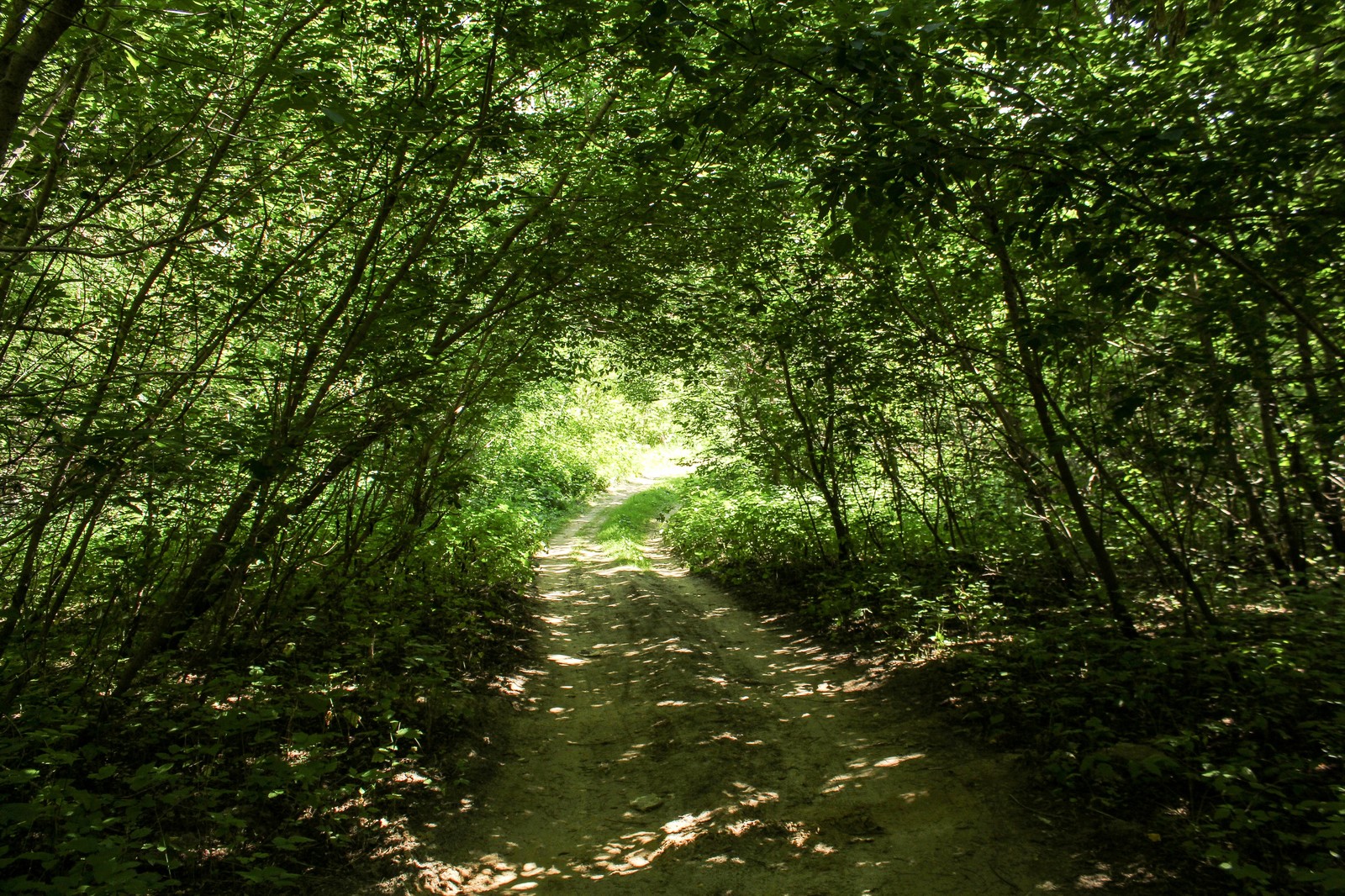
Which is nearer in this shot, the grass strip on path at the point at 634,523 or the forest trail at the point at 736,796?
the forest trail at the point at 736,796

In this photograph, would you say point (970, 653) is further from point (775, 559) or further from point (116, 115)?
point (116, 115)

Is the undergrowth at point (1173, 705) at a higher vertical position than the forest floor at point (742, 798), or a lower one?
higher

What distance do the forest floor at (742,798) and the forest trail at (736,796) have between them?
0.01m

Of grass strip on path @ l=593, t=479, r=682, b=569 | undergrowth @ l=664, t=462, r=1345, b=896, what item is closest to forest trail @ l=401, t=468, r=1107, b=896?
undergrowth @ l=664, t=462, r=1345, b=896

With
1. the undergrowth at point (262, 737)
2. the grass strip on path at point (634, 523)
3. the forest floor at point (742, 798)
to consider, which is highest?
the grass strip on path at point (634, 523)

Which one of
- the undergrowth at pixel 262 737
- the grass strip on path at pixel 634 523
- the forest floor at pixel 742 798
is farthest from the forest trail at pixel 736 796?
the grass strip on path at pixel 634 523

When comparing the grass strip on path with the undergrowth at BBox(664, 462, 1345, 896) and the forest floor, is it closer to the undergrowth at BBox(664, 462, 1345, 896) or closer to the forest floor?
the forest floor

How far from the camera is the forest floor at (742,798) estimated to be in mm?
3955

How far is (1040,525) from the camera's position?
714 cm

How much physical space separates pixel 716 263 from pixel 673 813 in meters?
5.68

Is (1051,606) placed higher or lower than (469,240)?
lower

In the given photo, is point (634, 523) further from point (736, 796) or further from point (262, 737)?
point (262, 737)

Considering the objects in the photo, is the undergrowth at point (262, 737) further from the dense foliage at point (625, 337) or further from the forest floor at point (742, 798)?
the forest floor at point (742, 798)

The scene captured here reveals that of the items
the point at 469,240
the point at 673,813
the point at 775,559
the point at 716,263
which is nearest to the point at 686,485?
the point at 775,559
